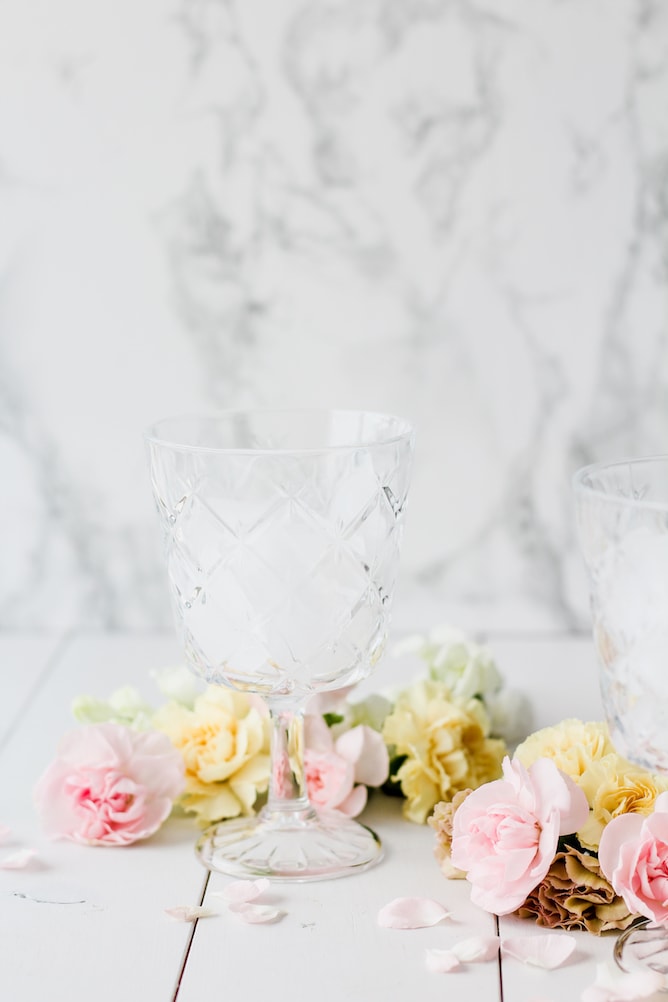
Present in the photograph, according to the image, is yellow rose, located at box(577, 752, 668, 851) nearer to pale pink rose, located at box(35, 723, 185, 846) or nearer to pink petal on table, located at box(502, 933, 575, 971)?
pink petal on table, located at box(502, 933, 575, 971)

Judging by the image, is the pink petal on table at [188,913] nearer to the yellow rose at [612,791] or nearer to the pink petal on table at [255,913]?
the pink petal on table at [255,913]

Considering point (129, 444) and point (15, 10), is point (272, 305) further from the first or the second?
point (15, 10)

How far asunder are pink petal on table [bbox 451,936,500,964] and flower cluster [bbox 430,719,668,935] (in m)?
0.02

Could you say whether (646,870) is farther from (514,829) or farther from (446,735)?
(446,735)

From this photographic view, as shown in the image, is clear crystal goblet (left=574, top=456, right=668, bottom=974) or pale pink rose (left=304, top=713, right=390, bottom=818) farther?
pale pink rose (left=304, top=713, right=390, bottom=818)

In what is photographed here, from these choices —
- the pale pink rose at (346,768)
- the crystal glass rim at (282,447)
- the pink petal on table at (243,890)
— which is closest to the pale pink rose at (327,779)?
the pale pink rose at (346,768)

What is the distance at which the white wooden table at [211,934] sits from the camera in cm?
69

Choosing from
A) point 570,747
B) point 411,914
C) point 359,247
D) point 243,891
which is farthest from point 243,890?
point 359,247

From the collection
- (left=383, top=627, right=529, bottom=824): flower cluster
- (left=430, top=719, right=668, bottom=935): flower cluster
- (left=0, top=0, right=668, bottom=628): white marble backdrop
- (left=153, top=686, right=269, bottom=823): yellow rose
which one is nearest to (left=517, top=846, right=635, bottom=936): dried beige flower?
(left=430, top=719, right=668, bottom=935): flower cluster

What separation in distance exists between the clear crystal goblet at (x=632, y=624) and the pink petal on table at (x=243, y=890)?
0.22 meters

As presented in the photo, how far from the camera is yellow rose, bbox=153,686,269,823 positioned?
2.98 ft

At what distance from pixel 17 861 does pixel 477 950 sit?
1.02ft

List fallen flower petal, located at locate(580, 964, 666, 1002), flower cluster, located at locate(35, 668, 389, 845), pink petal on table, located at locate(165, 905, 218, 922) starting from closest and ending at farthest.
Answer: fallen flower petal, located at locate(580, 964, 666, 1002), pink petal on table, located at locate(165, 905, 218, 922), flower cluster, located at locate(35, 668, 389, 845)

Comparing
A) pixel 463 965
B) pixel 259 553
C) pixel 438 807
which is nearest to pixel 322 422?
pixel 259 553
